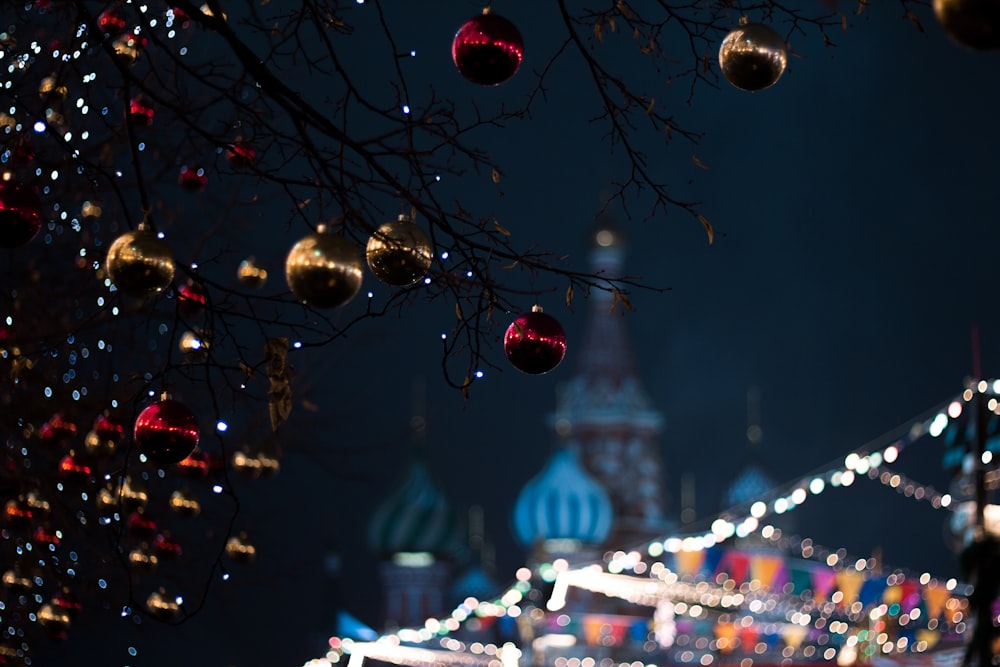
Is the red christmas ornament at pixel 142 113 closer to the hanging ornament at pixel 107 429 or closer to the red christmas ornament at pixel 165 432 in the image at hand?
the hanging ornament at pixel 107 429

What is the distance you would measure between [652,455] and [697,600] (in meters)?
32.0

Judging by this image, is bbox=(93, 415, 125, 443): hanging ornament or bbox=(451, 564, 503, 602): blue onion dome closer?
bbox=(93, 415, 125, 443): hanging ornament

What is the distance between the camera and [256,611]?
145 ft

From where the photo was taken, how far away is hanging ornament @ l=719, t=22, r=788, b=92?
410 centimetres

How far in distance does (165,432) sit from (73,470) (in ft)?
7.32

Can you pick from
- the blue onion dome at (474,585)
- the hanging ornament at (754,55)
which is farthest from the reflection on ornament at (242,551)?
the blue onion dome at (474,585)

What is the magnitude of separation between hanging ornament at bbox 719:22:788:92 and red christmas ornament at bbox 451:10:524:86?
0.55 metres

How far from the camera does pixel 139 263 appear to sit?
3893 millimetres

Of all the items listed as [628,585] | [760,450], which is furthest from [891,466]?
[628,585]

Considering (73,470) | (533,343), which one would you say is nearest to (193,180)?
(73,470)

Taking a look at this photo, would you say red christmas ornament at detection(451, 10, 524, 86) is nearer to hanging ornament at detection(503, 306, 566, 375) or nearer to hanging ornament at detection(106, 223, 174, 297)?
hanging ornament at detection(503, 306, 566, 375)

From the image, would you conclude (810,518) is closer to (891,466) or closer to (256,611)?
(891,466)

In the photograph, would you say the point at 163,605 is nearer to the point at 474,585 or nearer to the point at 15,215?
the point at 15,215

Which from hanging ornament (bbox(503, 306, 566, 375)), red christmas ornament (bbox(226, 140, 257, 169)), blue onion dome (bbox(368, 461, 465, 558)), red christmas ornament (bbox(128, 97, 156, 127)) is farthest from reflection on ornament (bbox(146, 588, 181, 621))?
blue onion dome (bbox(368, 461, 465, 558))
